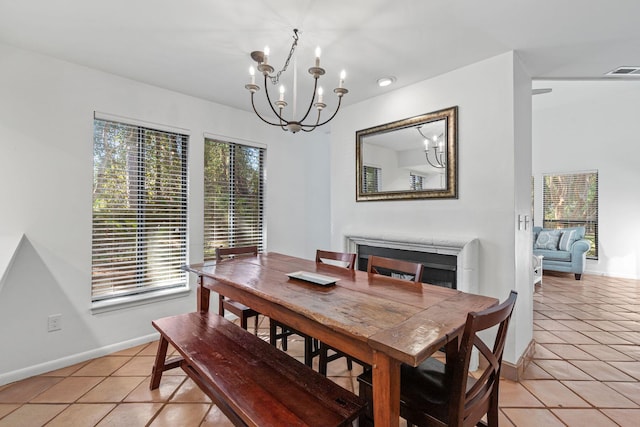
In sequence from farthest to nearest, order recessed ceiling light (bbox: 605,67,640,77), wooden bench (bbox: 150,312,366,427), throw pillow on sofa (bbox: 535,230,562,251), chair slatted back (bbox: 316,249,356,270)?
throw pillow on sofa (bbox: 535,230,562,251)
recessed ceiling light (bbox: 605,67,640,77)
chair slatted back (bbox: 316,249,356,270)
wooden bench (bbox: 150,312,366,427)

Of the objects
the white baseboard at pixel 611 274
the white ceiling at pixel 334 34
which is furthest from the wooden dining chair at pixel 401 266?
the white baseboard at pixel 611 274

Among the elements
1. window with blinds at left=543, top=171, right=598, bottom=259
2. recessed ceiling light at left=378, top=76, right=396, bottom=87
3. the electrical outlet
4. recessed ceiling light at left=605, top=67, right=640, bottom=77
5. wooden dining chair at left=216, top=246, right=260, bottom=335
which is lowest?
the electrical outlet

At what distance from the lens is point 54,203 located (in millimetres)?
2336

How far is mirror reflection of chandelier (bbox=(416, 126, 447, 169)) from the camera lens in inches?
103

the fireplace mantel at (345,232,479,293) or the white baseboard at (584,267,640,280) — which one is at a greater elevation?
the fireplace mantel at (345,232,479,293)

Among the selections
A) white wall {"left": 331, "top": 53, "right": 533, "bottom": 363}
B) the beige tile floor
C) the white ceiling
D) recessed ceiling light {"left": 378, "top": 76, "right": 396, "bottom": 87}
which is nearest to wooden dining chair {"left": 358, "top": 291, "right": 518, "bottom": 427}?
the beige tile floor

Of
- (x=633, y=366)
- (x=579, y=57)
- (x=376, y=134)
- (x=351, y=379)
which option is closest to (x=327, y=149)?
(x=376, y=134)

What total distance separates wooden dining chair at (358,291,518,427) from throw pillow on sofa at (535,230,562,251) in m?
5.30

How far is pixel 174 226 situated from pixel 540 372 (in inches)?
137

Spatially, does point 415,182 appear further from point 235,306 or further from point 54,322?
point 54,322

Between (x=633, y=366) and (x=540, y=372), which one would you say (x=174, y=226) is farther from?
(x=633, y=366)

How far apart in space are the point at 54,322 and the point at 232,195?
6.32 ft

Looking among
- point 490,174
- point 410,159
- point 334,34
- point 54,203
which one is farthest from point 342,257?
point 54,203

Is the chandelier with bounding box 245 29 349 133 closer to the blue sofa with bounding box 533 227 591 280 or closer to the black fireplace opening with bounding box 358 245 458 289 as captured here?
the black fireplace opening with bounding box 358 245 458 289
